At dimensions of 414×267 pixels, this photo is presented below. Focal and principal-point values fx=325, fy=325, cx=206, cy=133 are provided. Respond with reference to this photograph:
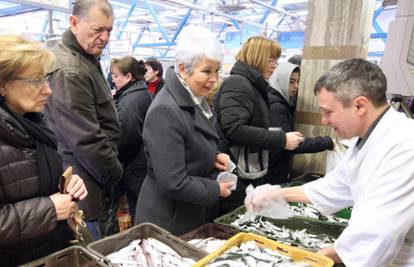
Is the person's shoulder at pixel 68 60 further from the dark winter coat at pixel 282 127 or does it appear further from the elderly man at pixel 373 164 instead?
the dark winter coat at pixel 282 127

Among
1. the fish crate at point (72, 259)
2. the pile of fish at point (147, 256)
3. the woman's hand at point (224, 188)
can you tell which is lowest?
the pile of fish at point (147, 256)

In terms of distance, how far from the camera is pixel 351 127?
1.41 meters

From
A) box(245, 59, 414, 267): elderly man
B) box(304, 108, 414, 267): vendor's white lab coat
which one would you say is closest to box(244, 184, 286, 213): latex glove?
box(245, 59, 414, 267): elderly man

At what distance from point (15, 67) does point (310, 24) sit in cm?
259

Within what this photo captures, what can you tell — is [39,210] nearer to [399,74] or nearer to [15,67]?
[15,67]

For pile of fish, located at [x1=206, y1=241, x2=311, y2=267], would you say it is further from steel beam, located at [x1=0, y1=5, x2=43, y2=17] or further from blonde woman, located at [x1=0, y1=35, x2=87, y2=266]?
steel beam, located at [x1=0, y1=5, x2=43, y2=17]

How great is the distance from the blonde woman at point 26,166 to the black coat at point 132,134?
154 centimetres

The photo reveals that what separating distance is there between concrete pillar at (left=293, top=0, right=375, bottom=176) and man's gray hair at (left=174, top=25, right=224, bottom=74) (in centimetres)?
171

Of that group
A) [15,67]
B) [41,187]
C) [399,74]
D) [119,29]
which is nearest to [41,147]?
[41,187]

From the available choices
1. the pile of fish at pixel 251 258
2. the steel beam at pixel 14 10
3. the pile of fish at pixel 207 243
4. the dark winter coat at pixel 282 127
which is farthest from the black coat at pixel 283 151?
the steel beam at pixel 14 10

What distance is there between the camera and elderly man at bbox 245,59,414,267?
1.18m

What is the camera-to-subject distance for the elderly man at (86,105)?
6.47 feet

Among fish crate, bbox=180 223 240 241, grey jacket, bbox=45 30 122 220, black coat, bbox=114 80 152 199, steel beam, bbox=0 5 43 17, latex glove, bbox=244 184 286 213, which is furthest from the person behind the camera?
A: steel beam, bbox=0 5 43 17

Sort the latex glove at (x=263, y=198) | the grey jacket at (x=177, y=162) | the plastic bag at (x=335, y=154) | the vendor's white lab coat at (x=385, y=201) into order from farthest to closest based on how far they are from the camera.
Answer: the plastic bag at (x=335, y=154) → the latex glove at (x=263, y=198) → the grey jacket at (x=177, y=162) → the vendor's white lab coat at (x=385, y=201)
